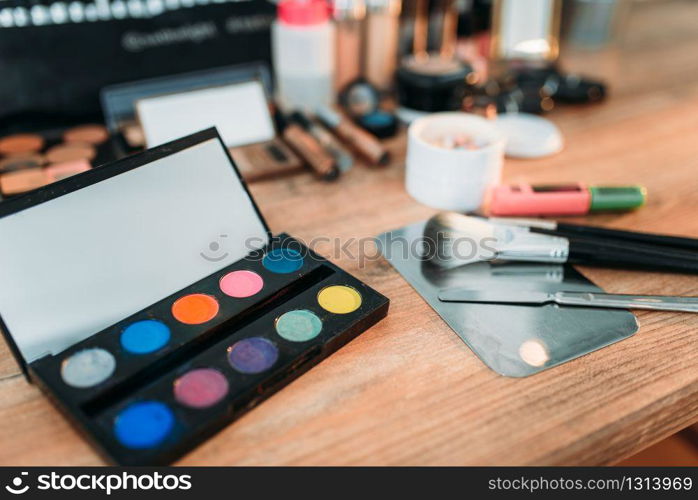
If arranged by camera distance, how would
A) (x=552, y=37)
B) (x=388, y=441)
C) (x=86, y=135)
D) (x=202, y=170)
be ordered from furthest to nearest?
(x=552, y=37)
(x=86, y=135)
(x=202, y=170)
(x=388, y=441)

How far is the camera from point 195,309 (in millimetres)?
464

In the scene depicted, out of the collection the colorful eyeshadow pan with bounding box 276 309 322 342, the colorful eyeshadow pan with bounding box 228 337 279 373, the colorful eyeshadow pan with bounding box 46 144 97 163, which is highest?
the colorful eyeshadow pan with bounding box 46 144 97 163

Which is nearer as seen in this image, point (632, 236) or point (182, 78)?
point (632, 236)

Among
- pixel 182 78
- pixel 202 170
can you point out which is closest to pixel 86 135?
pixel 182 78

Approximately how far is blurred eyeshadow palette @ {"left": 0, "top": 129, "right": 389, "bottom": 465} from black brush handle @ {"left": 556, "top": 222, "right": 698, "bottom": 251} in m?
0.21

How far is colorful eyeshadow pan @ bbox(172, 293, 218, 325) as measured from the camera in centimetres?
45

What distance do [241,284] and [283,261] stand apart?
0.04m

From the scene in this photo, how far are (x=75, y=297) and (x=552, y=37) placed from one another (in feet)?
2.48

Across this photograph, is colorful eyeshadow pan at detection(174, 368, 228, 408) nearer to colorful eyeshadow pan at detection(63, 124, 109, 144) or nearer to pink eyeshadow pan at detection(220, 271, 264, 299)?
pink eyeshadow pan at detection(220, 271, 264, 299)

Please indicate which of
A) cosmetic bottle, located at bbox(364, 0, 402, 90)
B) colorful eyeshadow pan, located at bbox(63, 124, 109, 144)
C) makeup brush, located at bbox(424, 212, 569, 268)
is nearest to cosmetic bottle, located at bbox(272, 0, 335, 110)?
cosmetic bottle, located at bbox(364, 0, 402, 90)

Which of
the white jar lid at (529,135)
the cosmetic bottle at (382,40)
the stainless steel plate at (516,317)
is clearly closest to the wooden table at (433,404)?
the stainless steel plate at (516,317)

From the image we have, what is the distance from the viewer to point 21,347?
16.6 inches

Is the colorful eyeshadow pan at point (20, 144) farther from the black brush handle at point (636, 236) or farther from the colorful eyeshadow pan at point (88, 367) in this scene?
the black brush handle at point (636, 236)
